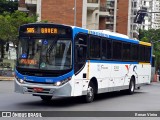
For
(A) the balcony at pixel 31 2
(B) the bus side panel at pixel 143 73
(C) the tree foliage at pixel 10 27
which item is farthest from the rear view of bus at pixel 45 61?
(A) the balcony at pixel 31 2

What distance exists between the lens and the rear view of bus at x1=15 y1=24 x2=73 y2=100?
15.2 metres

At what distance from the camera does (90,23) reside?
211 feet

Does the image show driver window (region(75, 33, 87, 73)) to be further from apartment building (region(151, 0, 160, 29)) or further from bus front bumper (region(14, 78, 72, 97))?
apartment building (region(151, 0, 160, 29))

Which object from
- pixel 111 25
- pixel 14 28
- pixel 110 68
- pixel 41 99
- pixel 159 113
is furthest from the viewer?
pixel 111 25

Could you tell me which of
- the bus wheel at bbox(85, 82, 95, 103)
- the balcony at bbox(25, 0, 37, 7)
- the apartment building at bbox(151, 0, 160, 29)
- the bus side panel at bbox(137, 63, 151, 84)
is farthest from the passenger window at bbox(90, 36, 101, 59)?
the apartment building at bbox(151, 0, 160, 29)

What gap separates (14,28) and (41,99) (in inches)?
1249

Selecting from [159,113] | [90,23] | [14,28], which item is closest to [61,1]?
[90,23]

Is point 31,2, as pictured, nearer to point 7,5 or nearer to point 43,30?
point 7,5

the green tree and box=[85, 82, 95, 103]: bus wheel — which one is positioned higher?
the green tree

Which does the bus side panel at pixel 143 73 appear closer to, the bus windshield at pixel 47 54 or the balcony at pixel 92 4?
the bus windshield at pixel 47 54

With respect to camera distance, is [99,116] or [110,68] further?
[110,68]

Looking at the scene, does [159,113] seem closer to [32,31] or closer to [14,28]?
[32,31]

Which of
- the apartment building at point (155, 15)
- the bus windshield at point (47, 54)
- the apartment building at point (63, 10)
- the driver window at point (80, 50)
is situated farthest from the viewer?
the apartment building at point (155, 15)

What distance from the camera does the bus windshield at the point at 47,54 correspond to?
15328mm
